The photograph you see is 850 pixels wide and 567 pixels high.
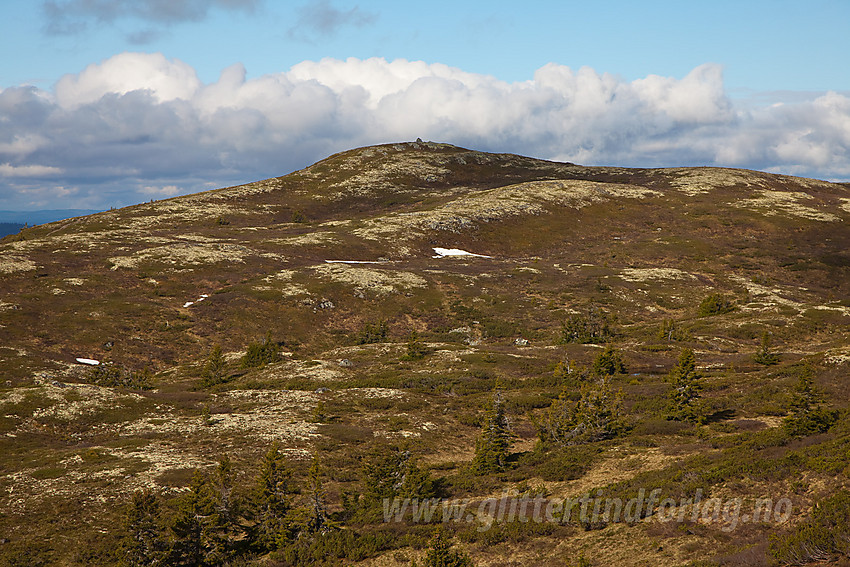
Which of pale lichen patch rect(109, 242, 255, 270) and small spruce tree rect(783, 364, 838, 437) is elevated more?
pale lichen patch rect(109, 242, 255, 270)

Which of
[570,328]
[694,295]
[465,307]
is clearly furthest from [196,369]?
[694,295]

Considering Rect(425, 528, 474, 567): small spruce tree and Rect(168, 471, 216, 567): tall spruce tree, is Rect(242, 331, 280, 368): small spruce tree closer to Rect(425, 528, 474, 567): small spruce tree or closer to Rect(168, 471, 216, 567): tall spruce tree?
Rect(168, 471, 216, 567): tall spruce tree

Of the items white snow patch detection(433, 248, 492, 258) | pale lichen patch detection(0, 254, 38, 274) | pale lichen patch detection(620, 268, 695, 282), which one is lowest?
pale lichen patch detection(620, 268, 695, 282)

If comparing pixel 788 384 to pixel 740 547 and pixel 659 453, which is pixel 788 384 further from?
pixel 740 547

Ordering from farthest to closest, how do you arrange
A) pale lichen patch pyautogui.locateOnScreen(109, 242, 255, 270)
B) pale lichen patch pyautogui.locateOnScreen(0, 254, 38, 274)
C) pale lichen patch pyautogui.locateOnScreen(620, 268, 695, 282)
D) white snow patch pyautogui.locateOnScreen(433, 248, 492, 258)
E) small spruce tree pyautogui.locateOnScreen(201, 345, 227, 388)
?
white snow patch pyautogui.locateOnScreen(433, 248, 492, 258), pale lichen patch pyautogui.locateOnScreen(620, 268, 695, 282), pale lichen patch pyautogui.locateOnScreen(109, 242, 255, 270), pale lichen patch pyautogui.locateOnScreen(0, 254, 38, 274), small spruce tree pyautogui.locateOnScreen(201, 345, 227, 388)

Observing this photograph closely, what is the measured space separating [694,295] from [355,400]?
70739 mm

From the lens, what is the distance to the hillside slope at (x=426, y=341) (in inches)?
1099

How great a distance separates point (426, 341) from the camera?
253ft

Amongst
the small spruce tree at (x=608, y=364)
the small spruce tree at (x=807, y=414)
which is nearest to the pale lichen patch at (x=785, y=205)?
the small spruce tree at (x=608, y=364)

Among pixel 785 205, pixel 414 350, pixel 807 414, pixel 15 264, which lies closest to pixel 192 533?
pixel 807 414

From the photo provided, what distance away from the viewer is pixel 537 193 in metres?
158

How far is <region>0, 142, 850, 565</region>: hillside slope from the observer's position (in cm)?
2792

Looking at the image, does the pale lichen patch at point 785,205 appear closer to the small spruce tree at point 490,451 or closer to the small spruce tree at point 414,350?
the small spruce tree at point 414,350

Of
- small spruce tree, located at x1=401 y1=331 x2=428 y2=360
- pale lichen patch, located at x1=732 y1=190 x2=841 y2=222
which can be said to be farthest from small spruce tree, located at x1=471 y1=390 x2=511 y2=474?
pale lichen patch, located at x1=732 y1=190 x2=841 y2=222
